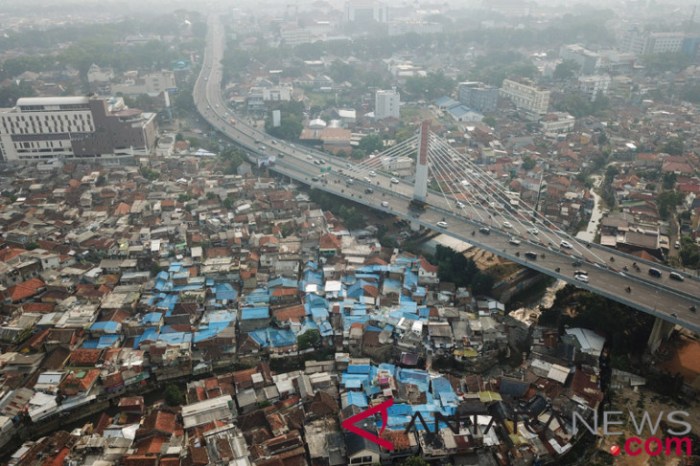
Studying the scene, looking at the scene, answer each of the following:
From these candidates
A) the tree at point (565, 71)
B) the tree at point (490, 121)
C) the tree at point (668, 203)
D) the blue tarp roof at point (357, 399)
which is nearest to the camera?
the blue tarp roof at point (357, 399)

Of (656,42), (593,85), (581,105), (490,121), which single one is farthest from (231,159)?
(656,42)

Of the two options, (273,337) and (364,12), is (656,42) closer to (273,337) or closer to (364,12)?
(364,12)

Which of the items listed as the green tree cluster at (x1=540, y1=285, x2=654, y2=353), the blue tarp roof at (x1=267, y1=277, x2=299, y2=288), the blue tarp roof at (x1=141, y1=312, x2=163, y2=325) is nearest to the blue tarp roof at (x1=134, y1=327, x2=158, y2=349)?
the blue tarp roof at (x1=141, y1=312, x2=163, y2=325)

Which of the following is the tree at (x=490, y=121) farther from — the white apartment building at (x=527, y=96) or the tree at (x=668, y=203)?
the tree at (x=668, y=203)

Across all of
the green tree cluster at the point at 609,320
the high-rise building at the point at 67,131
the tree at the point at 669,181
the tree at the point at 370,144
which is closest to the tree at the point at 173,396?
the green tree cluster at the point at 609,320

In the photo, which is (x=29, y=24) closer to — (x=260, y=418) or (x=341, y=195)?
(x=341, y=195)

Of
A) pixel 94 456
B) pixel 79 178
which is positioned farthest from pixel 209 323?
pixel 79 178
